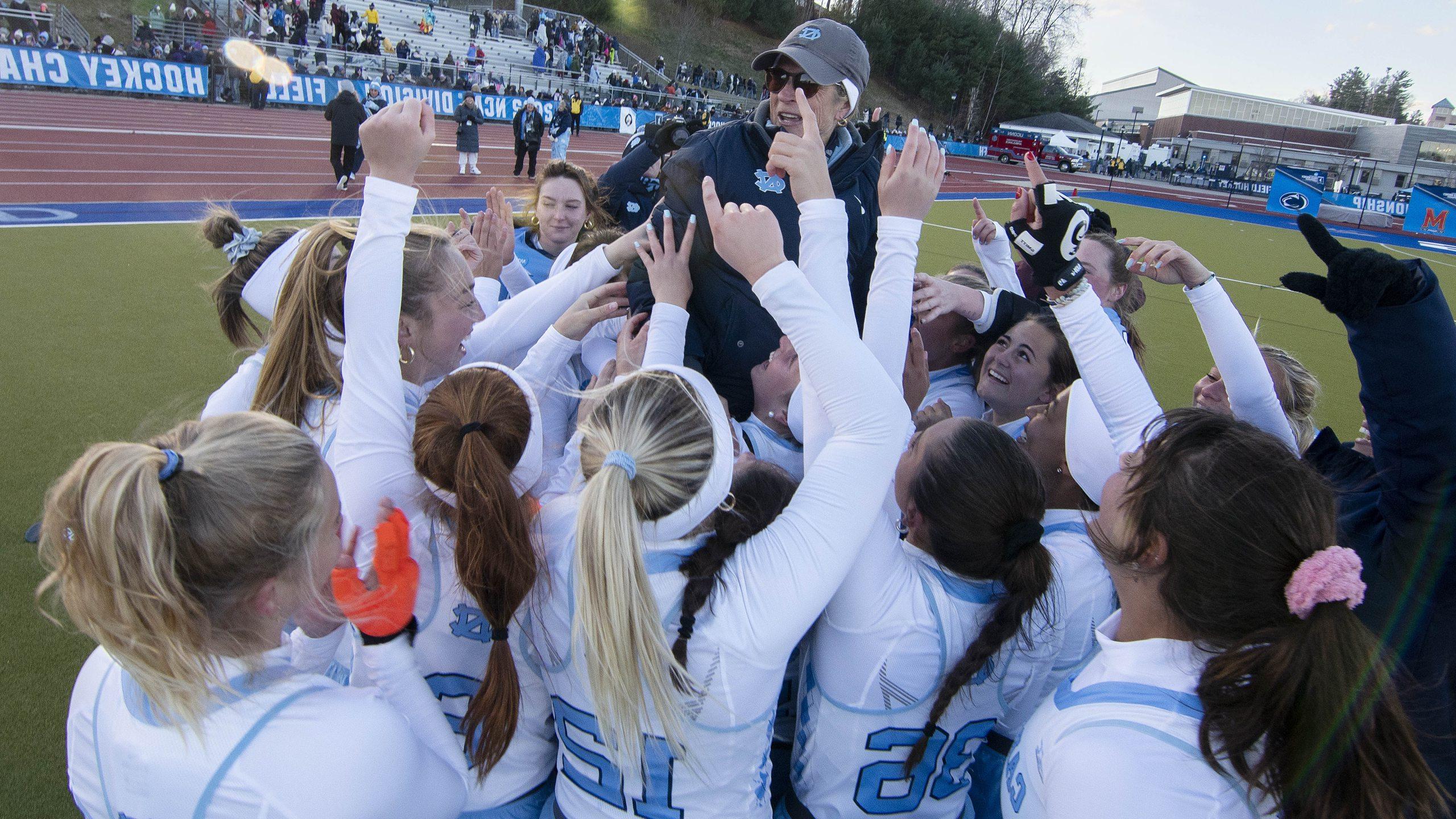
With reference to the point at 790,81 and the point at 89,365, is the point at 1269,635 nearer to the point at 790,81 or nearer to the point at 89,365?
the point at 790,81

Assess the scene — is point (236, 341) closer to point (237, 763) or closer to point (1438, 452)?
point (237, 763)

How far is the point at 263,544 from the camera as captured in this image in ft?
3.97

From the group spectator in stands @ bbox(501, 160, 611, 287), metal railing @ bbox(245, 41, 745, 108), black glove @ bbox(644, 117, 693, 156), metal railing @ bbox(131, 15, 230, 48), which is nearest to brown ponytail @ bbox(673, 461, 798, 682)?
black glove @ bbox(644, 117, 693, 156)

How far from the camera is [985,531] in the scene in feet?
5.16

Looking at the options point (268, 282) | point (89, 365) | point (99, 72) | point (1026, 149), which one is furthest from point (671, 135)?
point (1026, 149)

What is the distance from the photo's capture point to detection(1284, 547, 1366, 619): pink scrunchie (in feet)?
3.63

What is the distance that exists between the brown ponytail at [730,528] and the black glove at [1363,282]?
1.06m

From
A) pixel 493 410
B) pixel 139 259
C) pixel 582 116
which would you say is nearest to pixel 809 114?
pixel 493 410

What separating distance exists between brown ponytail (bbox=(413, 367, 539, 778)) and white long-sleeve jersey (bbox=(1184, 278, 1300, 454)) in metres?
1.86

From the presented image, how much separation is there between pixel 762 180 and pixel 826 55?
38 cm

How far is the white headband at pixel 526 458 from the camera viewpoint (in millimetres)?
1568

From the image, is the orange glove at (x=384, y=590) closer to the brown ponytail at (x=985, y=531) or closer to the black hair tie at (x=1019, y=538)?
the brown ponytail at (x=985, y=531)

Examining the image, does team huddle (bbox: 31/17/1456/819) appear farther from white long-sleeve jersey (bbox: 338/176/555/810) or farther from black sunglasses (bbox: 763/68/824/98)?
black sunglasses (bbox: 763/68/824/98)

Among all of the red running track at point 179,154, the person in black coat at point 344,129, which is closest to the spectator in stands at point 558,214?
the red running track at point 179,154
